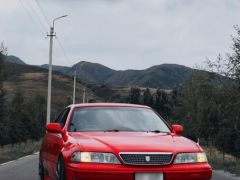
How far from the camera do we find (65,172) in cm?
816

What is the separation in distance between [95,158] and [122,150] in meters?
0.36

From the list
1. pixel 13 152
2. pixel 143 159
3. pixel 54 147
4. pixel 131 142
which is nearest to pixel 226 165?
pixel 13 152

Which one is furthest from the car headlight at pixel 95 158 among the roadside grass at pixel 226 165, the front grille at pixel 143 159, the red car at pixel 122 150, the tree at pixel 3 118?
the tree at pixel 3 118

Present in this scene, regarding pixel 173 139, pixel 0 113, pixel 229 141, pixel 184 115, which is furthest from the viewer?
pixel 184 115

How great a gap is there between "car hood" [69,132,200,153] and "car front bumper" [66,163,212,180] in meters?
0.23

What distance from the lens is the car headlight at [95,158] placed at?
786 centimetres

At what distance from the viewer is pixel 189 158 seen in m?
8.10

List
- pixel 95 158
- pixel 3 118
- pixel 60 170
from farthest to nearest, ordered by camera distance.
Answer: pixel 3 118, pixel 60 170, pixel 95 158

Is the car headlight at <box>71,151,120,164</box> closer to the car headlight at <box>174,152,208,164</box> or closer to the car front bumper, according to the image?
the car front bumper

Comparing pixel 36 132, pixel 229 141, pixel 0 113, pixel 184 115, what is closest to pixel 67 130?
pixel 229 141

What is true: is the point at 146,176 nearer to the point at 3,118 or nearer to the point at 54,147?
the point at 54,147

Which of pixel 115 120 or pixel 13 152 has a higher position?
pixel 115 120

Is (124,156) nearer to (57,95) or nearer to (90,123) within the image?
(90,123)

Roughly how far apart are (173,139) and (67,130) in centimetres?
169
